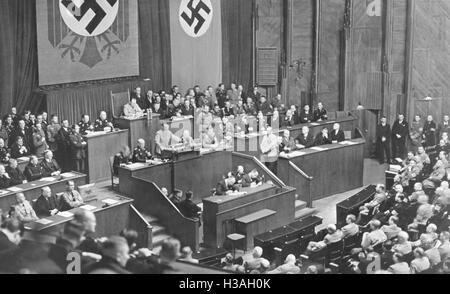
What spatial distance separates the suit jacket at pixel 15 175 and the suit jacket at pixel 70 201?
0.96 m

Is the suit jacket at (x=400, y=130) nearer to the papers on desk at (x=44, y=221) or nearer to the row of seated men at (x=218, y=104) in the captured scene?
the row of seated men at (x=218, y=104)

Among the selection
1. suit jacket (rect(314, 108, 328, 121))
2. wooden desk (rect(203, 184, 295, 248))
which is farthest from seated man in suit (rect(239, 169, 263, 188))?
suit jacket (rect(314, 108, 328, 121))

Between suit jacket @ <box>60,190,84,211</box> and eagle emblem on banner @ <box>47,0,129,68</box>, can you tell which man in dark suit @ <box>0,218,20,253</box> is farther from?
eagle emblem on banner @ <box>47,0,129,68</box>

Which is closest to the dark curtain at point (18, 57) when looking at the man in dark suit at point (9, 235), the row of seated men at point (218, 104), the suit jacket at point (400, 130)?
the row of seated men at point (218, 104)

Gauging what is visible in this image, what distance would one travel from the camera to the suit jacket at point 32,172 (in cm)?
1191

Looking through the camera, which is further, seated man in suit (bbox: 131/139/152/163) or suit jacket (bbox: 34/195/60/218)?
seated man in suit (bbox: 131/139/152/163)

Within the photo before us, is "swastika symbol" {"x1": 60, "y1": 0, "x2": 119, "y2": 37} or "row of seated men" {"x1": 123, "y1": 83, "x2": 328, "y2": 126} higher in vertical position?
"swastika symbol" {"x1": 60, "y1": 0, "x2": 119, "y2": 37}

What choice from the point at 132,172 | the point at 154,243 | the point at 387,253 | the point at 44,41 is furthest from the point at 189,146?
the point at 387,253

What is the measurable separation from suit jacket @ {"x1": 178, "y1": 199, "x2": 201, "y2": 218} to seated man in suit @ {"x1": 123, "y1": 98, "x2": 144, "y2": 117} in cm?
292

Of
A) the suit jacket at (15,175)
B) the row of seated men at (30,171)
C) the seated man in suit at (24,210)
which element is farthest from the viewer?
the suit jacket at (15,175)

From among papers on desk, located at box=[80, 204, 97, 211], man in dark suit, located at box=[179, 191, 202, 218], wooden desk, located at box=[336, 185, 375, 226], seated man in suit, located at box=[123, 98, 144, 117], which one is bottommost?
wooden desk, located at box=[336, 185, 375, 226]

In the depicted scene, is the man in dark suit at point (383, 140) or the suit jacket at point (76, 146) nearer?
the suit jacket at point (76, 146)

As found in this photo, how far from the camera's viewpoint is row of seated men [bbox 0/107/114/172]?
12.7 metres

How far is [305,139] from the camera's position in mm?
15008
